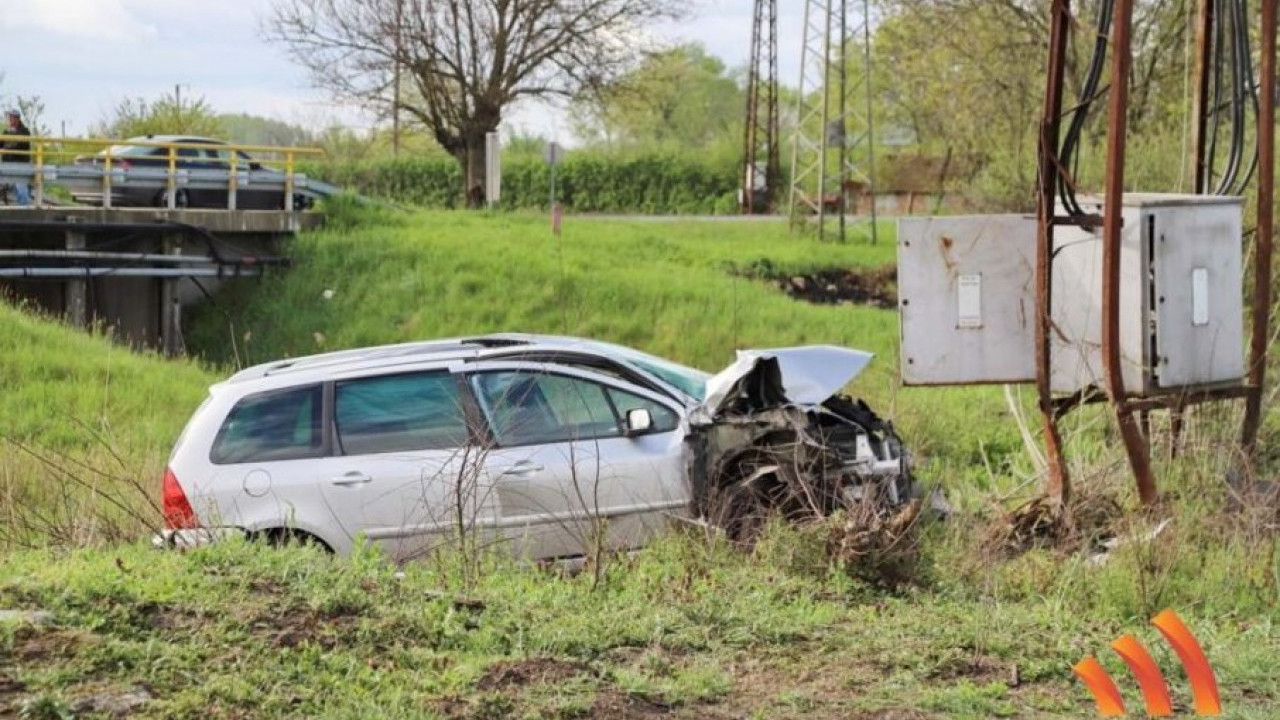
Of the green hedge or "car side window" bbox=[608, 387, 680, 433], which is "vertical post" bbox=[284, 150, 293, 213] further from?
the green hedge

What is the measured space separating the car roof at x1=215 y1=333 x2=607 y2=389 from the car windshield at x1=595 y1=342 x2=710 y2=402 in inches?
6.7

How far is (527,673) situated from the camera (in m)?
5.96

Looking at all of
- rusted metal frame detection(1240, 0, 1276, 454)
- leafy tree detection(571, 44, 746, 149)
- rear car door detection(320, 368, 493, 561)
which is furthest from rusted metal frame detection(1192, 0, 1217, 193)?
leafy tree detection(571, 44, 746, 149)

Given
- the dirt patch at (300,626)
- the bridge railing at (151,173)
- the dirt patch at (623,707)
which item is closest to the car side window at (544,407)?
the dirt patch at (300,626)

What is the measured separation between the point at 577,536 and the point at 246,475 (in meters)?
2.09

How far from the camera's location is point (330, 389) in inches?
399

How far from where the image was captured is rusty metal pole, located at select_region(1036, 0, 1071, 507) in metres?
10.6

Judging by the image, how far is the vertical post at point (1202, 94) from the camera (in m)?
12.3

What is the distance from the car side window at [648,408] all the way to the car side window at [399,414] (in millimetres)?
993

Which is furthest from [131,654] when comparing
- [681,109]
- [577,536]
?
[681,109]

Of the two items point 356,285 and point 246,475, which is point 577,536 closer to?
point 246,475

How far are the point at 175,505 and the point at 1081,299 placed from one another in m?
6.13

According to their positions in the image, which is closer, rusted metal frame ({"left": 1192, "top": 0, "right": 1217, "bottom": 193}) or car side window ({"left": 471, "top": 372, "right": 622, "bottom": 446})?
car side window ({"left": 471, "top": 372, "right": 622, "bottom": 446})

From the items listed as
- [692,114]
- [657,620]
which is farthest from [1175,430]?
[692,114]
